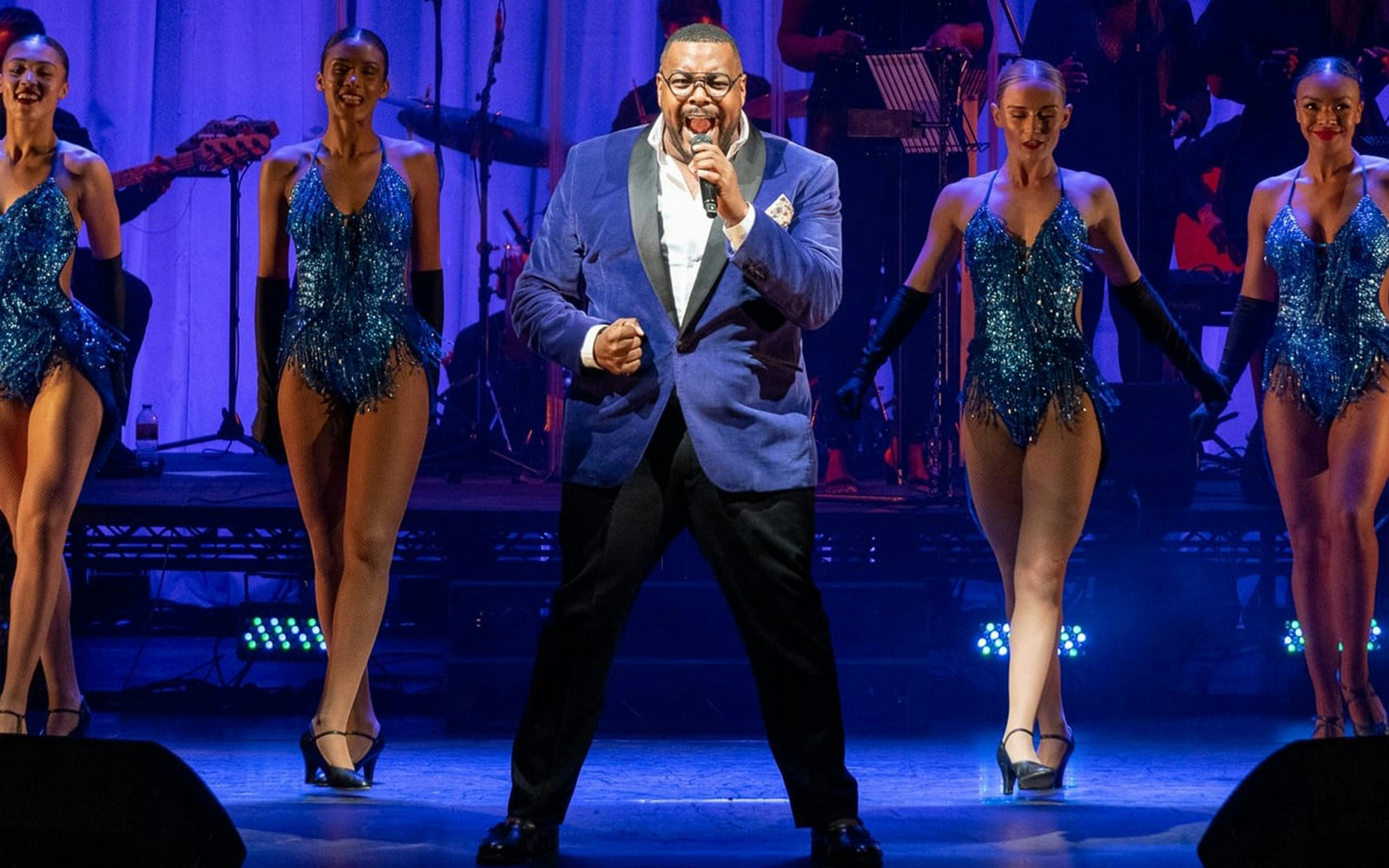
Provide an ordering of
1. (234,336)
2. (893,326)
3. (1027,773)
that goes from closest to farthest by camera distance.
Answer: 1. (1027,773)
2. (893,326)
3. (234,336)

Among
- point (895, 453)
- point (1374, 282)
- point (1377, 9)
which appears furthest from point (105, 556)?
point (1377, 9)

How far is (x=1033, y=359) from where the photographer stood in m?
4.62

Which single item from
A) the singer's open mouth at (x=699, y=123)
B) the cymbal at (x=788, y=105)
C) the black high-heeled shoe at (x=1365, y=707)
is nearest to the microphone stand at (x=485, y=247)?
the cymbal at (x=788, y=105)

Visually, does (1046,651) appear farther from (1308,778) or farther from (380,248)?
(380,248)

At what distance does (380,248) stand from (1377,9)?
561cm

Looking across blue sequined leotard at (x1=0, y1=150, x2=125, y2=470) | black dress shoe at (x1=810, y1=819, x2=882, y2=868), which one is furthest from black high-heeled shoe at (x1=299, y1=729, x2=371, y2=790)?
black dress shoe at (x1=810, y1=819, x2=882, y2=868)

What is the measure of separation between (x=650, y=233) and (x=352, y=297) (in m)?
1.38

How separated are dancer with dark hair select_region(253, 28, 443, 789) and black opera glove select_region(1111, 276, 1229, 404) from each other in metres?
2.00

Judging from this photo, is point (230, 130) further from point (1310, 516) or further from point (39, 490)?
point (1310, 516)

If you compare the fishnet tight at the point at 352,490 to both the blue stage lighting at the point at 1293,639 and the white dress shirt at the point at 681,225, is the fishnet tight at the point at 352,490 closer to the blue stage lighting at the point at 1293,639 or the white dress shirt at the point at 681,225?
the white dress shirt at the point at 681,225

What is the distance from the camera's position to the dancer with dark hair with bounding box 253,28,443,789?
14.8ft

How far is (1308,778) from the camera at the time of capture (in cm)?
284

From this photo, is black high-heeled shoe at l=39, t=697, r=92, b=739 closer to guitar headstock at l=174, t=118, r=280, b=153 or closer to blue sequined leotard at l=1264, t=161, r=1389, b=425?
blue sequined leotard at l=1264, t=161, r=1389, b=425

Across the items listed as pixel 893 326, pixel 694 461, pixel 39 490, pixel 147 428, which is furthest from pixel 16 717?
pixel 147 428
